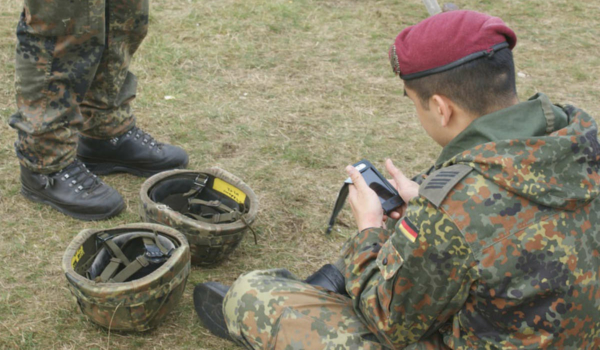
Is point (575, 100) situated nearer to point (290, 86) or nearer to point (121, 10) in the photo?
point (290, 86)

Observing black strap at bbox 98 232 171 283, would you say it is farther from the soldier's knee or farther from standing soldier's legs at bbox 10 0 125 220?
standing soldier's legs at bbox 10 0 125 220

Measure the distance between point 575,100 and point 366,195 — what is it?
3462 millimetres

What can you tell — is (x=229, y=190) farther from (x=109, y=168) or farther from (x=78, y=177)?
(x=109, y=168)

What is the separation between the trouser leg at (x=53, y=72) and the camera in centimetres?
319

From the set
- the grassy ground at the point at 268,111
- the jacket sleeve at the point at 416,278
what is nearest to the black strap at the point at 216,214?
the grassy ground at the point at 268,111

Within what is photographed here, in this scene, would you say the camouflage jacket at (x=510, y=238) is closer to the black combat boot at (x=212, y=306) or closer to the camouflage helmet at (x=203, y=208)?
the black combat boot at (x=212, y=306)

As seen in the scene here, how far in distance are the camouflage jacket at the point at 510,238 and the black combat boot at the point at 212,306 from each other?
0.97 meters

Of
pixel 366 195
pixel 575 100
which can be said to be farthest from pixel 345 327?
pixel 575 100

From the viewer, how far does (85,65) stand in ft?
11.1

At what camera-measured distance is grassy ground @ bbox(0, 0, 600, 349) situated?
10.2 feet

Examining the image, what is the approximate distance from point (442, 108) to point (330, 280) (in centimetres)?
102

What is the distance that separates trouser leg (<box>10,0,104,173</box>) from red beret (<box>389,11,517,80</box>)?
1753mm

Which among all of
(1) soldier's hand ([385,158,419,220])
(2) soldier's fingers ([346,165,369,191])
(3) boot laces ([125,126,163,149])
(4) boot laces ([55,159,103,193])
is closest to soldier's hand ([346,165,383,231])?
(2) soldier's fingers ([346,165,369,191])

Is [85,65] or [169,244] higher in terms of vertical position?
[85,65]
